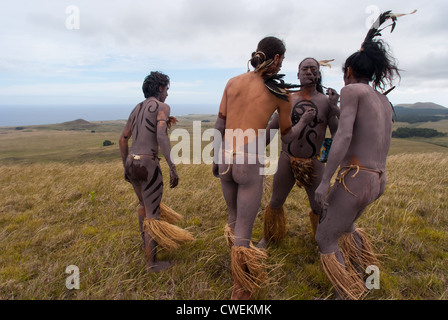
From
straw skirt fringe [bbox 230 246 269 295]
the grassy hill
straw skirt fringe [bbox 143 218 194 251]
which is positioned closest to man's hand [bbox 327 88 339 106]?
the grassy hill

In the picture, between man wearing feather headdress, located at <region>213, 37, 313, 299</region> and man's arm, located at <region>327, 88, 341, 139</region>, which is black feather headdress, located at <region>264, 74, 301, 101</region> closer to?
man wearing feather headdress, located at <region>213, 37, 313, 299</region>

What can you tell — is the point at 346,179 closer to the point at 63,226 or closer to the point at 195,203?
the point at 195,203

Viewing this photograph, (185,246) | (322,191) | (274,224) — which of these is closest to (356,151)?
(322,191)

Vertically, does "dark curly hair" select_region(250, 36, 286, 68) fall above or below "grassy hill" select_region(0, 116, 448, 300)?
above

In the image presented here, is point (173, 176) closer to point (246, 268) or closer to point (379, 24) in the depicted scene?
point (246, 268)

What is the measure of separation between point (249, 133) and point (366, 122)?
3.80 ft

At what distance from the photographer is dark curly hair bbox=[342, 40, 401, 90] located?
2.65 metres

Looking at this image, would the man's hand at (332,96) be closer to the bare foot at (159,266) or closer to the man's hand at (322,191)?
the man's hand at (322,191)

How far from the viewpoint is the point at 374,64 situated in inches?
105

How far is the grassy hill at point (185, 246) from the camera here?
313 centimetres

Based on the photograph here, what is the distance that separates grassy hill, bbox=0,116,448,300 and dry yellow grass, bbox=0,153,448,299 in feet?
0.05

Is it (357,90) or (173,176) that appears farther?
(173,176)

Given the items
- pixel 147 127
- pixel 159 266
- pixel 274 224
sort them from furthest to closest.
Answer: pixel 274 224
pixel 159 266
pixel 147 127

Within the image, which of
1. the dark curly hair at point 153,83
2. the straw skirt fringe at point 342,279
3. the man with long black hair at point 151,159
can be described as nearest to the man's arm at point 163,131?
the man with long black hair at point 151,159
